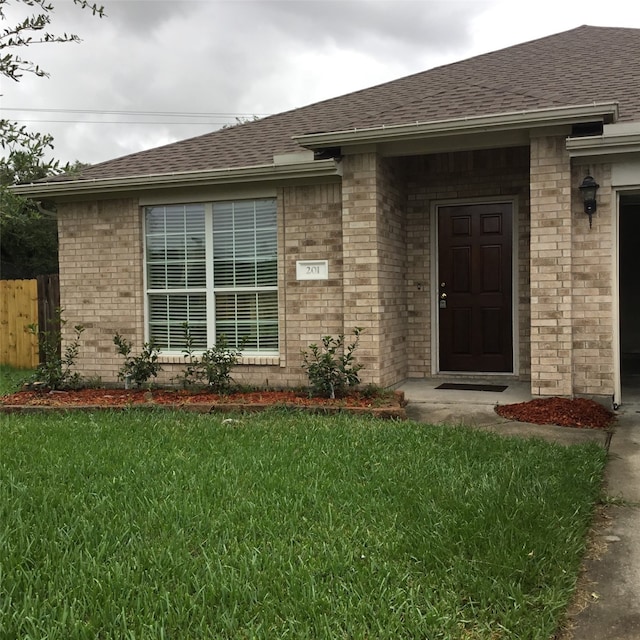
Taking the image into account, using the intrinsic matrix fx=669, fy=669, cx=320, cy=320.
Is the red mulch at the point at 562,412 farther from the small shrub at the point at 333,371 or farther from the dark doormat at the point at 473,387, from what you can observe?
the small shrub at the point at 333,371

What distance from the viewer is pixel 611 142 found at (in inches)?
269

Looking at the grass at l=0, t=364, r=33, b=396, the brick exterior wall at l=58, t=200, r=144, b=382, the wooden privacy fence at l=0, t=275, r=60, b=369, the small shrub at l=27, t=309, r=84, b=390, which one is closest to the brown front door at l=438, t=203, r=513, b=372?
the brick exterior wall at l=58, t=200, r=144, b=382

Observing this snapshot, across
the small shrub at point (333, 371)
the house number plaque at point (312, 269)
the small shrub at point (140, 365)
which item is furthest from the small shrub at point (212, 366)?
the house number plaque at point (312, 269)

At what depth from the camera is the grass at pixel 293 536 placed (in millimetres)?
2725

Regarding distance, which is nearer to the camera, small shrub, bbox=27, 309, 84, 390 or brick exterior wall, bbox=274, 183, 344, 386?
brick exterior wall, bbox=274, 183, 344, 386

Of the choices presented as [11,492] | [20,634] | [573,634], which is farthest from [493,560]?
[11,492]

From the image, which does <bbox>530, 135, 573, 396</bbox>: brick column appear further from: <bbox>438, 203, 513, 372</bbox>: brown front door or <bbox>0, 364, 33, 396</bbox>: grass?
<bbox>0, 364, 33, 396</bbox>: grass

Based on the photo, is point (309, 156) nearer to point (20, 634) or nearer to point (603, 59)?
point (603, 59)

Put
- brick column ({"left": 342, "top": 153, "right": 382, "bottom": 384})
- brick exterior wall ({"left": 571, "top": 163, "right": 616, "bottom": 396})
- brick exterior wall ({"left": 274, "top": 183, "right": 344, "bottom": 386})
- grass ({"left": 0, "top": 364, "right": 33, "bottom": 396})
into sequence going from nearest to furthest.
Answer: brick exterior wall ({"left": 571, "top": 163, "right": 616, "bottom": 396}) → brick column ({"left": 342, "top": 153, "right": 382, "bottom": 384}) → brick exterior wall ({"left": 274, "top": 183, "right": 344, "bottom": 386}) → grass ({"left": 0, "top": 364, "right": 33, "bottom": 396})

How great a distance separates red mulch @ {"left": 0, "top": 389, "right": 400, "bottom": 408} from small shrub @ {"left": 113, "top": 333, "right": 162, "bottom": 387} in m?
0.19

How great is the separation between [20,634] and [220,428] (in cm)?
352

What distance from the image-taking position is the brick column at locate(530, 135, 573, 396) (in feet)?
23.3

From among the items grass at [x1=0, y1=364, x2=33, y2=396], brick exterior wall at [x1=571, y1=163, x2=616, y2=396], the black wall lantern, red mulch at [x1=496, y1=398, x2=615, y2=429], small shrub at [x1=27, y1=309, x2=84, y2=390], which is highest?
the black wall lantern

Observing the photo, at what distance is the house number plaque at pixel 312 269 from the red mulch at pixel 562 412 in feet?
8.72
